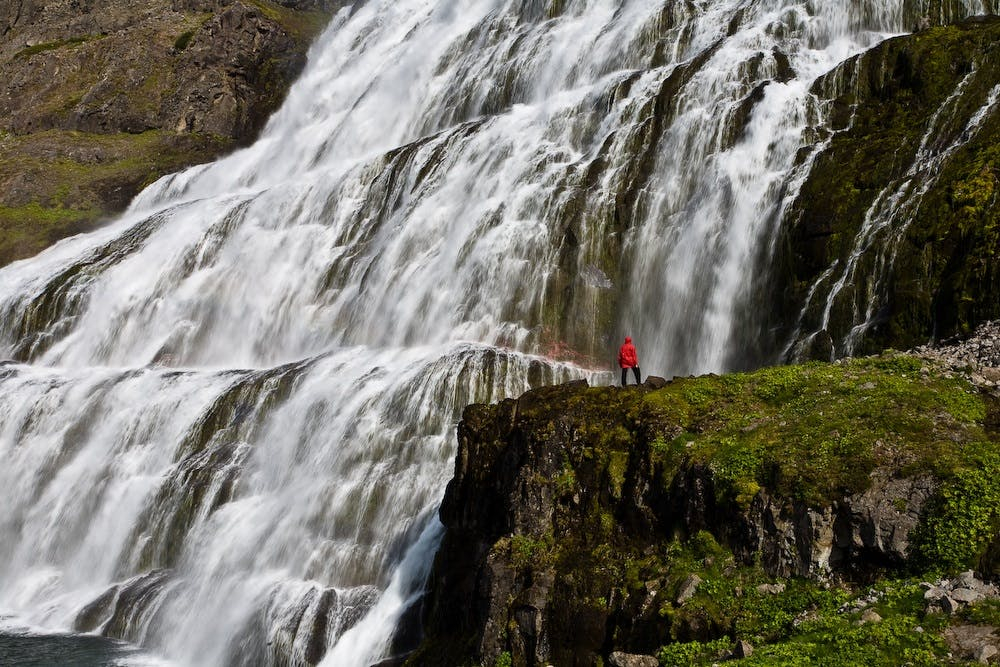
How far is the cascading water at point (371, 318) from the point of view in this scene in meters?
20.1

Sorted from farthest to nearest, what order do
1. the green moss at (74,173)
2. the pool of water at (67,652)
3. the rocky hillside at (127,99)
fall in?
the rocky hillside at (127,99)
the green moss at (74,173)
the pool of water at (67,652)

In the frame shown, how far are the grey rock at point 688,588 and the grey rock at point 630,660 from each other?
2.72 ft

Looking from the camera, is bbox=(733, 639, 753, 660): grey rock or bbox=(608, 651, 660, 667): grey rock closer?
bbox=(733, 639, 753, 660): grey rock

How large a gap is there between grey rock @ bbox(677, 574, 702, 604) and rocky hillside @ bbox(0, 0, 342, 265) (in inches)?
1798

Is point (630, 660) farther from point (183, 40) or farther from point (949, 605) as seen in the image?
point (183, 40)

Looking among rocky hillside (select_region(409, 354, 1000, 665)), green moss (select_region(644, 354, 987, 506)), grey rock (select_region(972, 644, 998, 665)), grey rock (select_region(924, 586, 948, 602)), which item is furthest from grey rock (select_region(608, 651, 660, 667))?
grey rock (select_region(972, 644, 998, 665))

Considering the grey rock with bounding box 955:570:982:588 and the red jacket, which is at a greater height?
the red jacket

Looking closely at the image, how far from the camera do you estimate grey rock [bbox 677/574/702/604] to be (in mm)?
10922

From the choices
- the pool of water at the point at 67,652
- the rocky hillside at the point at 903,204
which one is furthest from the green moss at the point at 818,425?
the pool of water at the point at 67,652

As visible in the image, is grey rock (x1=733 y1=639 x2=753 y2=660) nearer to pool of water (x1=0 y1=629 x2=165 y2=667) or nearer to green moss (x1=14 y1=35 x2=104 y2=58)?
pool of water (x1=0 y1=629 x2=165 y2=667)

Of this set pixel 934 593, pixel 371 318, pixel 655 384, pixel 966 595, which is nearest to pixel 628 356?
pixel 655 384

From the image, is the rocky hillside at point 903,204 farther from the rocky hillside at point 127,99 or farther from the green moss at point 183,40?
the green moss at point 183,40

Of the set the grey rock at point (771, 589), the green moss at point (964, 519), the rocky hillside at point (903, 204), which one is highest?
the rocky hillside at point (903, 204)

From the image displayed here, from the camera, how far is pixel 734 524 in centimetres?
1134
